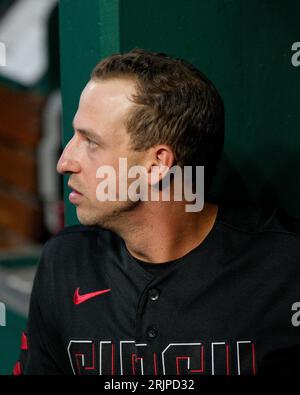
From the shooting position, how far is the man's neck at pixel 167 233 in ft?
3.77

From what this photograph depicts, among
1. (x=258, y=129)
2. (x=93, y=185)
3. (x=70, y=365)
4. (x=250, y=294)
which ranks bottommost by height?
(x=70, y=365)

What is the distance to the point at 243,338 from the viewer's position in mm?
1104

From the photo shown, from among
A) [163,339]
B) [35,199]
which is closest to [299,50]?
[163,339]

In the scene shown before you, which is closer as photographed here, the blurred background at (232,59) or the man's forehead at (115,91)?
the man's forehead at (115,91)

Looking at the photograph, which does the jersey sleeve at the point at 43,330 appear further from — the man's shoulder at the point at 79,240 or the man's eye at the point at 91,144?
the man's eye at the point at 91,144

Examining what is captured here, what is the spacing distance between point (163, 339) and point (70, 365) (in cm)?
18

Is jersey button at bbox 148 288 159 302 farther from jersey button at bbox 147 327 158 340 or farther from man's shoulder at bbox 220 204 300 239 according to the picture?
man's shoulder at bbox 220 204 300 239

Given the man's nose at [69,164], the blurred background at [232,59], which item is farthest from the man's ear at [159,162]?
the blurred background at [232,59]

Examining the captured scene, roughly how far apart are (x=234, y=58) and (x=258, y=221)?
14.2 inches

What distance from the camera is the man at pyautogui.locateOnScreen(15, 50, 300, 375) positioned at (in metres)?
1.10

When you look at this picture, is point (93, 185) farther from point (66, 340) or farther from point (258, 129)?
point (258, 129)

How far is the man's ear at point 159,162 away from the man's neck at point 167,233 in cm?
5

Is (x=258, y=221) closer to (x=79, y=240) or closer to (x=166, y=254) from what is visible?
(x=166, y=254)

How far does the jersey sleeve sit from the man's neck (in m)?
0.18
